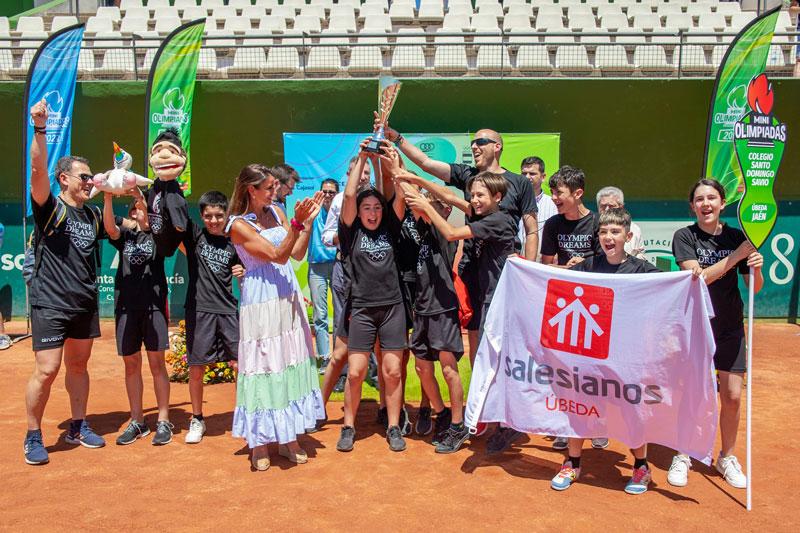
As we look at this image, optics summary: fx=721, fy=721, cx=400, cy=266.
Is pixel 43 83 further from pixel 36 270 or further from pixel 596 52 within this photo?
pixel 596 52

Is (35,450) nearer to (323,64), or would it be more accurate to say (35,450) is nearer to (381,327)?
(381,327)

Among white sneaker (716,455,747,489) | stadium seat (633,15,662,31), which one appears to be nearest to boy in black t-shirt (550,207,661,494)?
white sneaker (716,455,747,489)

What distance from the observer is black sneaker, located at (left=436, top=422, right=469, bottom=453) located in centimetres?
536

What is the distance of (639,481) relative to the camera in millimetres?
4629

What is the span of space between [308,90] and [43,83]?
367 centimetres

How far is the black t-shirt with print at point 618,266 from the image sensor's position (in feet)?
15.4

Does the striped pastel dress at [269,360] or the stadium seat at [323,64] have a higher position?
the stadium seat at [323,64]

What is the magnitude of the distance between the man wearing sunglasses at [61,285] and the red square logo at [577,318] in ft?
11.1

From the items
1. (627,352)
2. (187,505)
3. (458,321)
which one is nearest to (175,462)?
(187,505)

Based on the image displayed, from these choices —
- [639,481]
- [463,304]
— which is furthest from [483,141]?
[639,481]

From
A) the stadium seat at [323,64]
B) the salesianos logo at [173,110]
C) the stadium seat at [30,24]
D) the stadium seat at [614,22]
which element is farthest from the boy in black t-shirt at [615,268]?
the stadium seat at [30,24]

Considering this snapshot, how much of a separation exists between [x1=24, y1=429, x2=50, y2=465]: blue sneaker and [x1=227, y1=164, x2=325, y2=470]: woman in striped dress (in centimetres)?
142

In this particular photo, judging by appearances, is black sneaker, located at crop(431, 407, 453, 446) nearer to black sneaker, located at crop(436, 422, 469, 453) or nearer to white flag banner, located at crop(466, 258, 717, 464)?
black sneaker, located at crop(436, 422, 469, 453)

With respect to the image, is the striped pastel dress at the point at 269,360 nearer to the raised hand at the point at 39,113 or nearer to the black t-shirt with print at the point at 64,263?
the black t-shirt with print at the point at 64,263
